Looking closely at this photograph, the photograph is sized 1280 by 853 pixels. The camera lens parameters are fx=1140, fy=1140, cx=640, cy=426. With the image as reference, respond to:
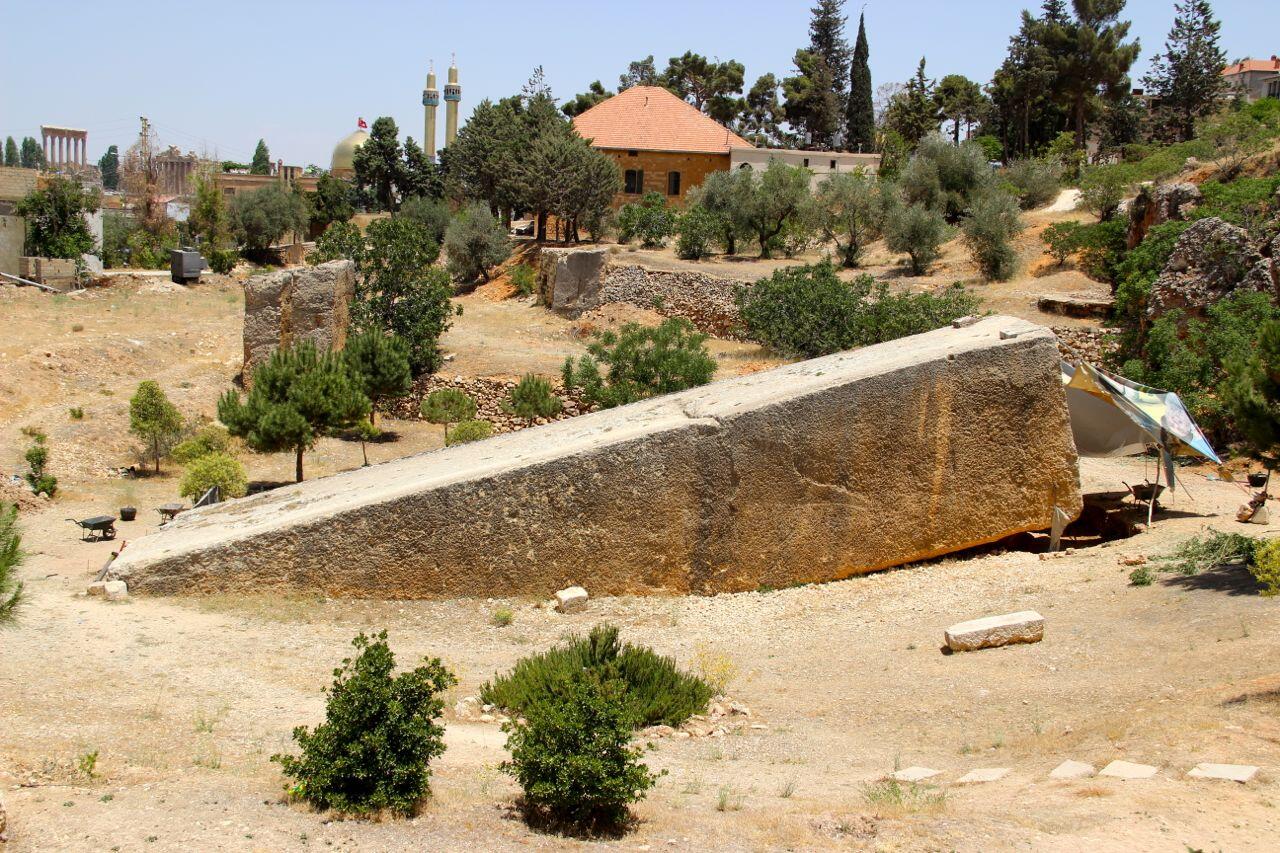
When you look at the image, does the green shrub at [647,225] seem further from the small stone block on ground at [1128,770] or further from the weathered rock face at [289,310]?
the small stone block on ground at [1128,770]

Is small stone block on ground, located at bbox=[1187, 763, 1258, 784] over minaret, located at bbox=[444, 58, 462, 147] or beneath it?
beneath

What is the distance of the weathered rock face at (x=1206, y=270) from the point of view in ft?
52.1

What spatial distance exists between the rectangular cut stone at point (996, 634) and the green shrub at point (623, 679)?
177cm

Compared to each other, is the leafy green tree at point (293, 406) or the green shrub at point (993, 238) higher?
the green shrub at point (993, 238)

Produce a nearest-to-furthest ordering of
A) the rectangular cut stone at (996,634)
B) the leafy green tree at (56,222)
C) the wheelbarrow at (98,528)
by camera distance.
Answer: the rectangular cut stone at (996,634), the wheelbarrow at (98,528), the leafy green tree at (56,222)

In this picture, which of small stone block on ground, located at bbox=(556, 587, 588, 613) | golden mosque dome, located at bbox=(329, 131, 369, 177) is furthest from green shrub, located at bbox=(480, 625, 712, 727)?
golden mosque dome, located at bbox=(329, 131, 369, 177)

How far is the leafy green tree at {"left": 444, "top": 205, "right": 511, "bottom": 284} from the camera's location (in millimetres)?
32312

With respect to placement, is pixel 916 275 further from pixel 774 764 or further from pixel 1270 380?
pixel 774 764

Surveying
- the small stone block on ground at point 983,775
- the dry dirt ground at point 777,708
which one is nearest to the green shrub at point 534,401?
the dry dirt ground at point 777,708

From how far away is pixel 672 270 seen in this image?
91.5 feet

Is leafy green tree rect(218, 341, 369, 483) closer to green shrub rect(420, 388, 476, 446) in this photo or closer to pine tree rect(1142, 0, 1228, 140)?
green shrub rect(420, 388, 476, 446)

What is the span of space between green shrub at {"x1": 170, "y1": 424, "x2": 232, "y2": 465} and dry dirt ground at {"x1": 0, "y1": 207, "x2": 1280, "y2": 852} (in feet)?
13.5

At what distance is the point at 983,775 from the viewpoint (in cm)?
555

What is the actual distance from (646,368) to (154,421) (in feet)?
22.7
